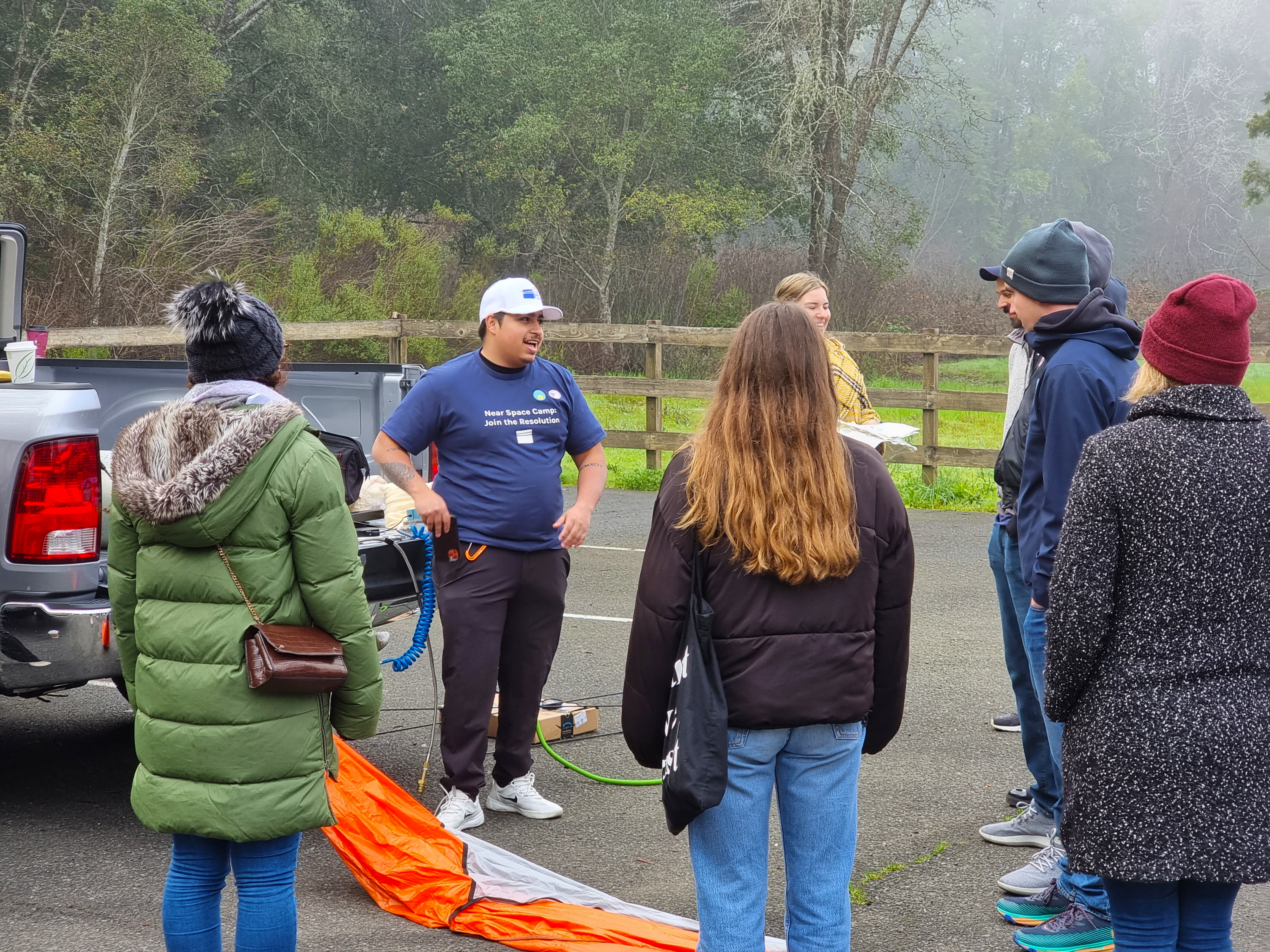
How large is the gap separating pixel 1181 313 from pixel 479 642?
2651mm

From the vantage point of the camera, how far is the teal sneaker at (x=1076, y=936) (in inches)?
138

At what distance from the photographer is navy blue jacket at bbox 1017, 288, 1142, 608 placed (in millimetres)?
3387

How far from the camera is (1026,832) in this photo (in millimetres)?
4352

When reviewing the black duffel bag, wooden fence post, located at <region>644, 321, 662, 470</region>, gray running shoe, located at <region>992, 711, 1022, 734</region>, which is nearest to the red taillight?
the black duffel bag

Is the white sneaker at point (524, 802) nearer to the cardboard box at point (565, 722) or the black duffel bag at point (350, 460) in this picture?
the cardboard box at point (565, 722)

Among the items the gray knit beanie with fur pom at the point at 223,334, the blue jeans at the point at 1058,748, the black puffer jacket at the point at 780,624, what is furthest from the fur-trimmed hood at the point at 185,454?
the blue jeans at the point at 1058,748

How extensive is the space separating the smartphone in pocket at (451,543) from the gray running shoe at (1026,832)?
207cm

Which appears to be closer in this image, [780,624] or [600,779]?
[780,624]

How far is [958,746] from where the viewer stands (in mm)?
5469

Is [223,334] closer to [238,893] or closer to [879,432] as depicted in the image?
[238,893]

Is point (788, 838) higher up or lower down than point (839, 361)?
lower down

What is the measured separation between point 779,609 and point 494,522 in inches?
81.2

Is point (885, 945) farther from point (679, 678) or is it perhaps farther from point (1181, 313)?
point (1181, 313)

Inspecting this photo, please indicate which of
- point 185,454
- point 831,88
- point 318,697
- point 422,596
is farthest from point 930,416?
point 831,88
